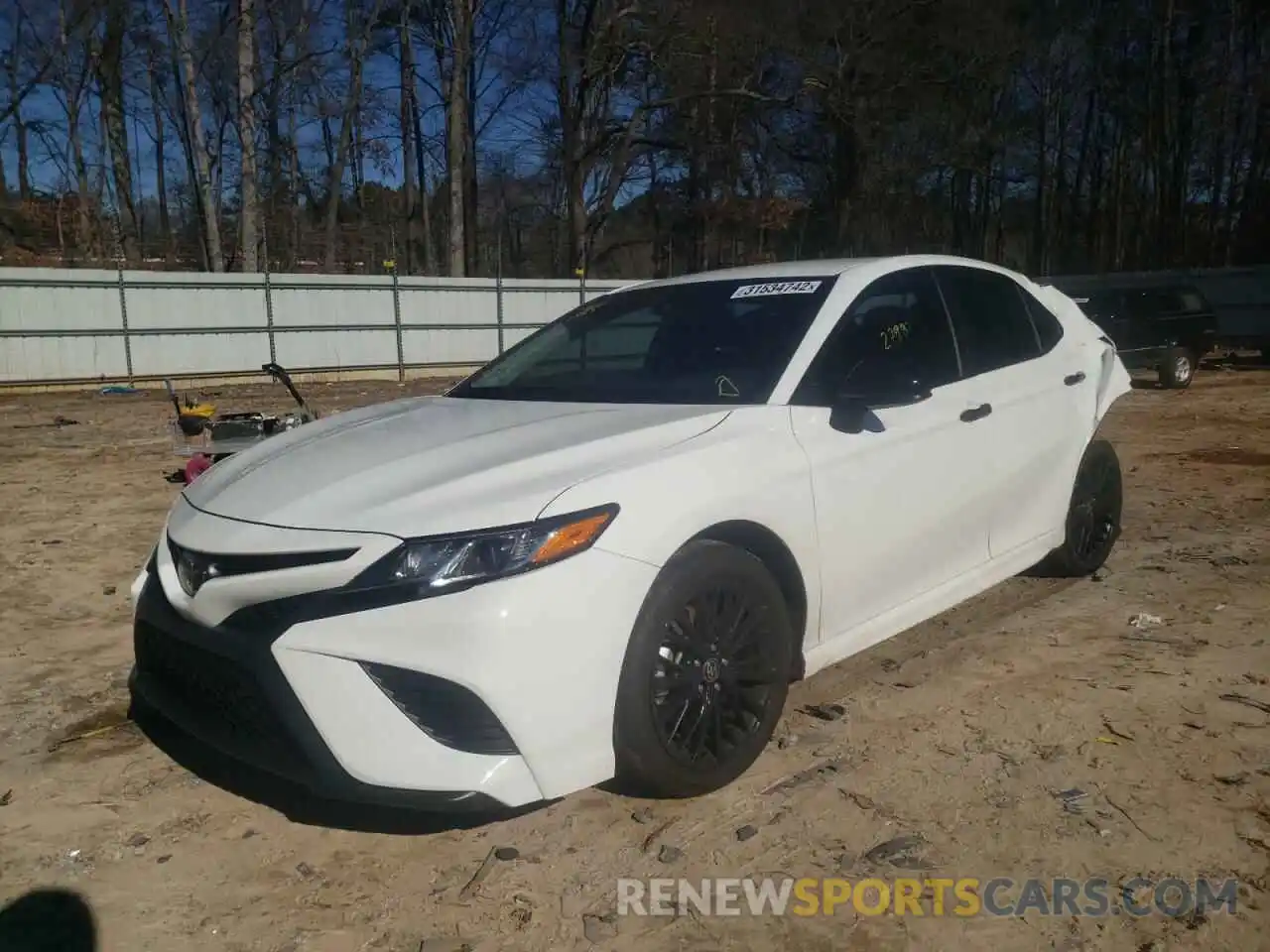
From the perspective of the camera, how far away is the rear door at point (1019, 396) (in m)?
4.09

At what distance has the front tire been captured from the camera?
267cm

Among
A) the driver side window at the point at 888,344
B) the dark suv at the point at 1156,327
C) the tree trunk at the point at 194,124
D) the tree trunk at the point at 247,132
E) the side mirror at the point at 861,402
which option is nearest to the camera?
the side mirror at the point at 861,402

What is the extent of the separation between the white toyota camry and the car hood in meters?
0.01

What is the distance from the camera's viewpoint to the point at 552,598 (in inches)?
97.0

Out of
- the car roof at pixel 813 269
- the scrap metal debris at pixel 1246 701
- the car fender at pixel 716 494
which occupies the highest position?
the car roof at pixel 813 269

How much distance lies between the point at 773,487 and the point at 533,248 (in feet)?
128

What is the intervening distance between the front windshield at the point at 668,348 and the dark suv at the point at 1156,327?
13.0 metres

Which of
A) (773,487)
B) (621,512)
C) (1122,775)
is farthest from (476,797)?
(1122,775)

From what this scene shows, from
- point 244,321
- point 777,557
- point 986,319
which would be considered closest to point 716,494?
point 777,557

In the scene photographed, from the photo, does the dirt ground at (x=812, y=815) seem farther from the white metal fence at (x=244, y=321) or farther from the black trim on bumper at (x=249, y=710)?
the white metal fence at (x=244, y=321)

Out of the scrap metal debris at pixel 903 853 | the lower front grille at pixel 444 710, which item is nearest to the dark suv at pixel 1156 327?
the scrap metal debris at pixel 903 853

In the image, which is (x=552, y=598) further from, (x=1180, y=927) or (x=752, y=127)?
(x=752, y=127)

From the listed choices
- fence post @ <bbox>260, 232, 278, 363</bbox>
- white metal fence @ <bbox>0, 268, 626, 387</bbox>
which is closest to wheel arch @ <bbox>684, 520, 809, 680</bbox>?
white metal fence @ <bbox>0, 268, 626, 387</bbox>

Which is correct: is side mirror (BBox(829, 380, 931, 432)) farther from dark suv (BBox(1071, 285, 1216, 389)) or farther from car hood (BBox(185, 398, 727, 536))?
dark suv (BBox(1071, 285, 1216, 389))
